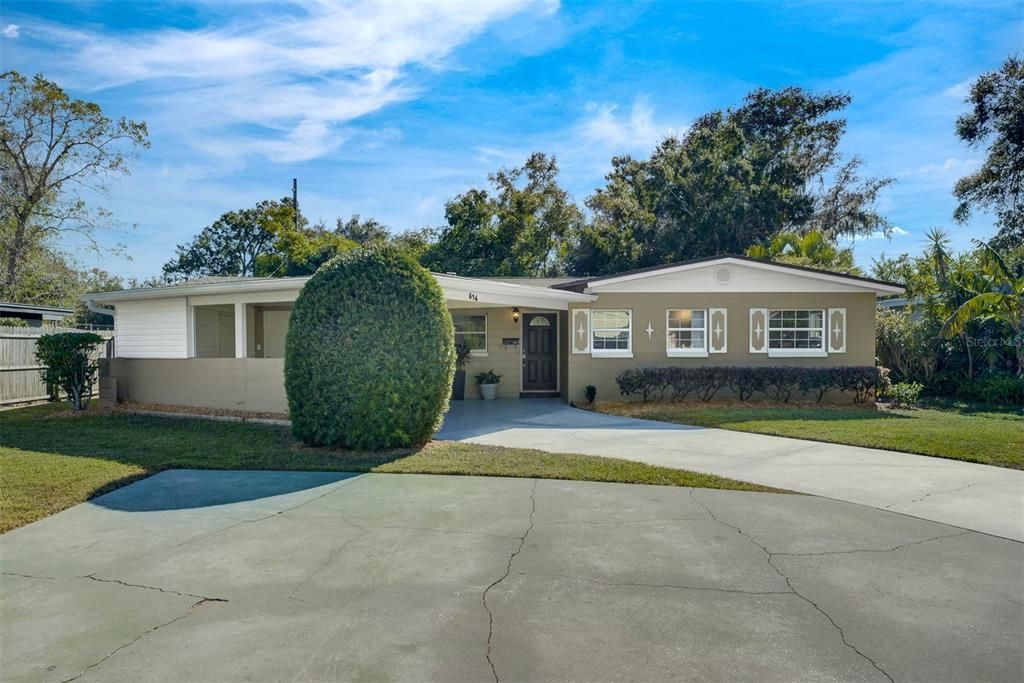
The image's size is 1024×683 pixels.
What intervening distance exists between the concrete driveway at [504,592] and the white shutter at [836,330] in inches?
385

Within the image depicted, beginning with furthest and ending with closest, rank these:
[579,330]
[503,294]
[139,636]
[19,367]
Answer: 1. [579,330]
2. [19,367]
3. [503,294]
4. [139,636]

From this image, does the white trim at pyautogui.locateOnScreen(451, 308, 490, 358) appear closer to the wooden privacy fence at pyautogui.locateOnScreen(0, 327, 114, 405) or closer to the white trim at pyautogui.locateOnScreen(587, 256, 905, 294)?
the white trim at pyautogui.locateOnScreen(587, 256, 905, 294)

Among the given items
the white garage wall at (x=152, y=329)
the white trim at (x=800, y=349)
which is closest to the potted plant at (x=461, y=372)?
the white garage wall at (x=152, y=329)

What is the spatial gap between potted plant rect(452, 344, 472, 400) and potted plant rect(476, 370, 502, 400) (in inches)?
14.9

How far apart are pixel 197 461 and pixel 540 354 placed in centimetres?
925

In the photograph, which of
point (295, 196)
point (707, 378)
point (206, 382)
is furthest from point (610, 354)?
point (295, 196)

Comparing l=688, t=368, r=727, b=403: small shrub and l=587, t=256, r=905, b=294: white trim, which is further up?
l=587, t=256, r=905, b=294: white trim

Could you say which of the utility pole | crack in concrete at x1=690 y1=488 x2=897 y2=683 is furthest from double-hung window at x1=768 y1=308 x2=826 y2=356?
the utility pole

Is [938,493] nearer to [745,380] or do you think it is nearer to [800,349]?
[745,380]

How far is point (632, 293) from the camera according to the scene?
13500 millimetres

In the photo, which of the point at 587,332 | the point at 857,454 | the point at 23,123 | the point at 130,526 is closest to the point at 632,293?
the point at 587,332

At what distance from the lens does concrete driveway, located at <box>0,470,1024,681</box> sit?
2.70 m

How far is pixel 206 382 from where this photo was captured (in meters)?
11.8

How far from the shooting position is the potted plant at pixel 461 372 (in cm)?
1433
